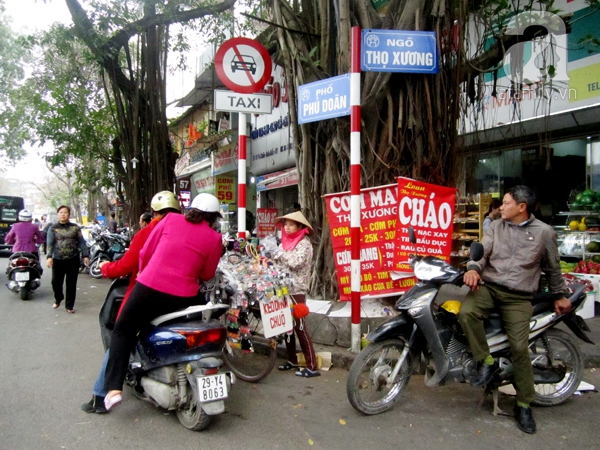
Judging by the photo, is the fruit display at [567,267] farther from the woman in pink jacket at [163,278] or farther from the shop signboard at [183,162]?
the shop signboard at [183,162]

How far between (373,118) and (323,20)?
4.58 ft

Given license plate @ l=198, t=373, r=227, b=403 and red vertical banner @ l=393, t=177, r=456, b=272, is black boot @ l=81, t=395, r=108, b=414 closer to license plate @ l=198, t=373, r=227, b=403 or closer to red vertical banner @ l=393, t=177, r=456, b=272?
license plate @ l=198, t=373, r=227, b=403

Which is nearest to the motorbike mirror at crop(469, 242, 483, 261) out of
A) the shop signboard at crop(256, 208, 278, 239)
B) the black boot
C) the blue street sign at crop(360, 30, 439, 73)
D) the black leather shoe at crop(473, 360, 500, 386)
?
the black leather shoe at crop(473, 360, 500, 386)

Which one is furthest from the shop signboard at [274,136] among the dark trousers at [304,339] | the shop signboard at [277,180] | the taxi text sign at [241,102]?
the dark trousers at [304,339]

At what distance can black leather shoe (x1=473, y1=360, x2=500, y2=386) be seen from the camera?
369 centimetres

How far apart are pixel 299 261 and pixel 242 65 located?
288 centimetres

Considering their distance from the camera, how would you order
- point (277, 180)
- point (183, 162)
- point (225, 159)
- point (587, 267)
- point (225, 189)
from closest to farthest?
point (587, 267), point (277, 180), point (225, 189), point (225, 159), point (183, 162)

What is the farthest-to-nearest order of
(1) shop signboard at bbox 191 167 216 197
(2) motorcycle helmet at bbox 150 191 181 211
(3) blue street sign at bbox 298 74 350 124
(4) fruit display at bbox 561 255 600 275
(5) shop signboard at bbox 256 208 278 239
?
(1) shop signboard at bbox 191 167 216 197
(5) shop signboard at bbox 256 208 278 239
(4) fruit display at bbox 561 255 600 275
(3) blue street sign at bbox 298 74 350 124
(2) motorcycle helmet at bbox 150 191 181 211

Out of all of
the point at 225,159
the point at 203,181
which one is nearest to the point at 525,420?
the point at 225,159

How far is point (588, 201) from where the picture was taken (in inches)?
273

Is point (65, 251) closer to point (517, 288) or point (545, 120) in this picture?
point (517, 288)

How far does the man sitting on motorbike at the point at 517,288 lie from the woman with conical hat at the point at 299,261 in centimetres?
154

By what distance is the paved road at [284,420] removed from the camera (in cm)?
329

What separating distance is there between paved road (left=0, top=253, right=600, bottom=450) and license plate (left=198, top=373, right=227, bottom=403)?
304 mm
